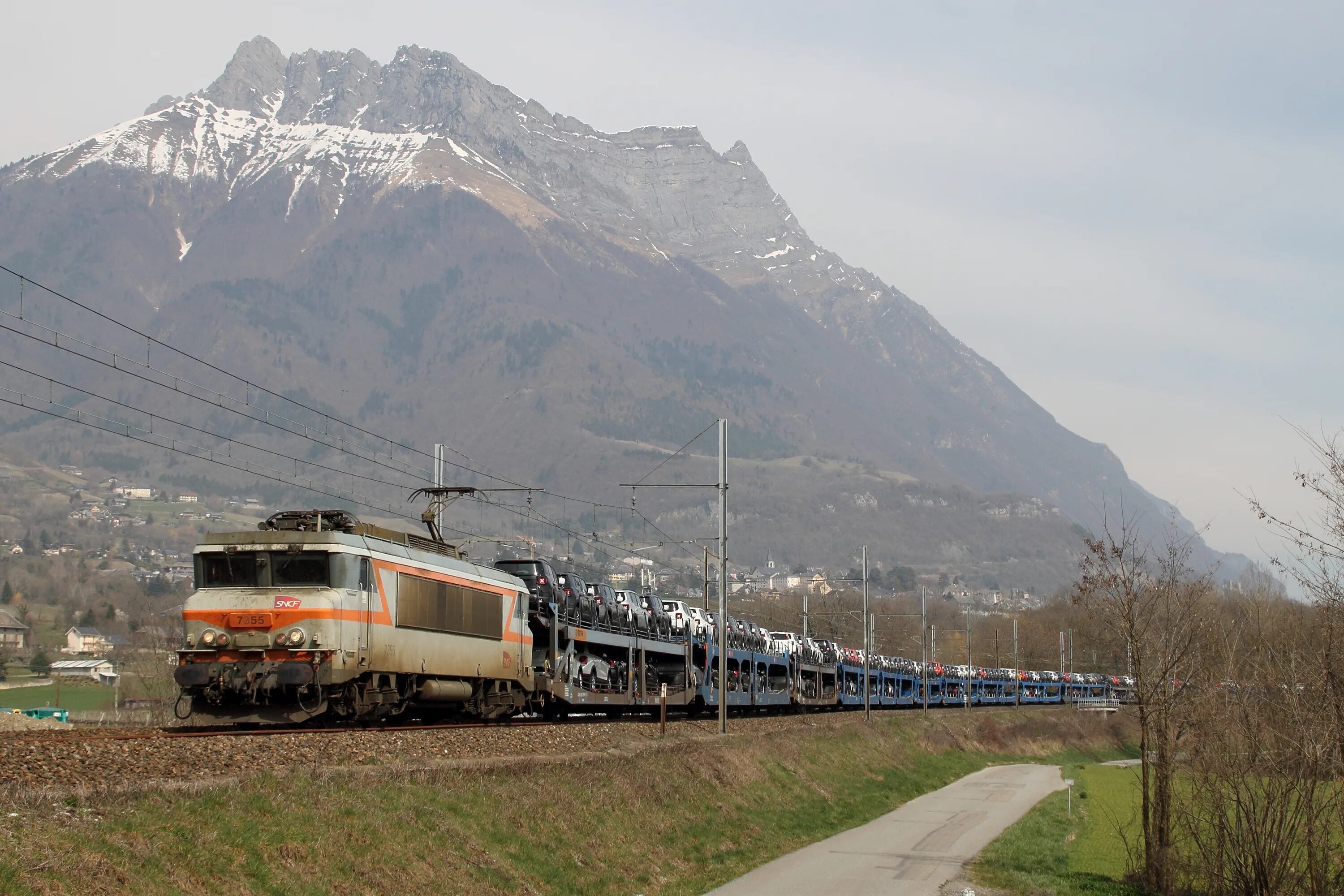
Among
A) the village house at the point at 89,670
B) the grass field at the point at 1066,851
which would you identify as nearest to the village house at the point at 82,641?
the village house at the point at 89,670

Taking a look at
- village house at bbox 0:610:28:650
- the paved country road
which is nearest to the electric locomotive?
the paved country road

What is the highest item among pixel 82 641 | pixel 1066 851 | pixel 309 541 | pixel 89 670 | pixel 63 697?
pixel 309 541

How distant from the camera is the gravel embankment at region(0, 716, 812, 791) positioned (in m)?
19.5

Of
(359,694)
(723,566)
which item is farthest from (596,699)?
(359,694)

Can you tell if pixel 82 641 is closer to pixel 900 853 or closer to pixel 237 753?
pixel 900 853

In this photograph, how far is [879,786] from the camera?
5662 cm

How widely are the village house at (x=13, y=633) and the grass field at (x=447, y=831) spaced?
13116 cm

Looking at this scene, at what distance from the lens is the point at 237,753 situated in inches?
903

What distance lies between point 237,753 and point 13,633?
6386 inches

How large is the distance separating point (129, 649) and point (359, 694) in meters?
88.7

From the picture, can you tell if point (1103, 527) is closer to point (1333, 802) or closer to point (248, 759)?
point (1333, 802)

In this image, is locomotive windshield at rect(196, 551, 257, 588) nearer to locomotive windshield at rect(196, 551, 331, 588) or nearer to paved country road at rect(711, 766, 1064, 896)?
locomotive windshield at rect(196, 551, 331, 588)

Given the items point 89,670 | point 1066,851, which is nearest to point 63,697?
point 89,670

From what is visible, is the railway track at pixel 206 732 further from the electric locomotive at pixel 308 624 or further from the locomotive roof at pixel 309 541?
the locomotive roof at pixel 309 541
